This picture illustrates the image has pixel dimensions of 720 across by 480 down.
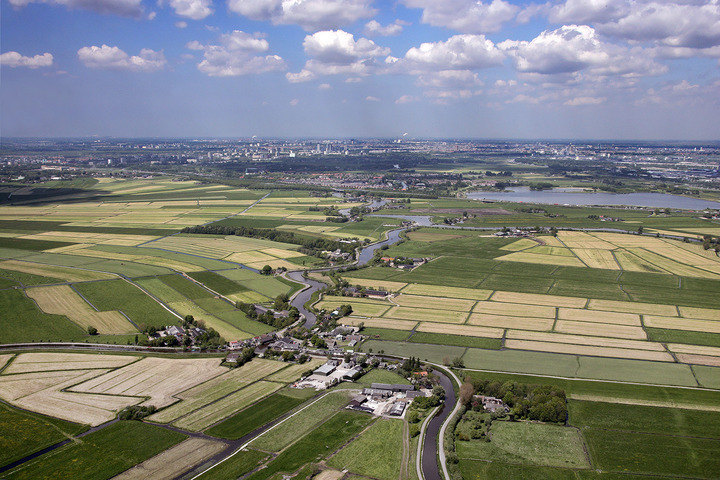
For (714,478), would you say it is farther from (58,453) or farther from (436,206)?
(436,206)

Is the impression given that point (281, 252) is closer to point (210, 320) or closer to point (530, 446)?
point (210, 320)

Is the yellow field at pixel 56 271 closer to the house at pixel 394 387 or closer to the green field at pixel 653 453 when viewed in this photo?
the house at pixel 394 387

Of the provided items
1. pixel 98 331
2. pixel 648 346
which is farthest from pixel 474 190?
pixel 98 331

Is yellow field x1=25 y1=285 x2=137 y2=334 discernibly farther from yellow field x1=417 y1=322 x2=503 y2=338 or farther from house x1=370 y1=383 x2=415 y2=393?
yellow field x1=417 y1=322 x2=503 y2=338

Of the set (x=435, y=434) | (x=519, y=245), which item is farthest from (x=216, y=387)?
(x=519, y=245)

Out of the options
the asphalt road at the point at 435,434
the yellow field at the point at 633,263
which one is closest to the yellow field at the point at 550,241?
the yellow field at the point at 633,263

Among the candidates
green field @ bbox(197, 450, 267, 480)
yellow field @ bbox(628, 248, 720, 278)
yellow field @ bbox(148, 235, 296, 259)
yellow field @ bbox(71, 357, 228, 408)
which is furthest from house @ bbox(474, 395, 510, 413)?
yellow field @ bbox(148, 235, 296, 259)
